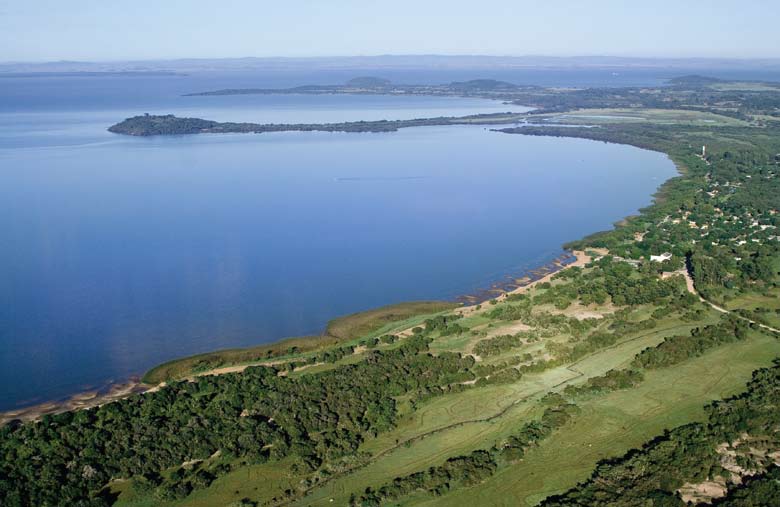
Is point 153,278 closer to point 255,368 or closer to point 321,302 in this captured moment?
point 321,302

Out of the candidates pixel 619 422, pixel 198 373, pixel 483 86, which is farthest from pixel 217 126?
pixel 483 86

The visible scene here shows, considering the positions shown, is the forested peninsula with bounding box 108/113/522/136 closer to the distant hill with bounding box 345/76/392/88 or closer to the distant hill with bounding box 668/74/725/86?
the distant hill with bounding box 345/76/392/88

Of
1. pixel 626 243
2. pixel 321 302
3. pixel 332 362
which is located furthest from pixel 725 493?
pixel 626 243

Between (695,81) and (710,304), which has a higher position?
(695,81)

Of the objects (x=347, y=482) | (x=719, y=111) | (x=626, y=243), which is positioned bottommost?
(x=347, y=482)

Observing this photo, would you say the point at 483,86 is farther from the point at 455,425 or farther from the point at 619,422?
the point at 455,425

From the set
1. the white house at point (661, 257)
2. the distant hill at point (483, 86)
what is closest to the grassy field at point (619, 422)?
the white house at point (661, 257)
